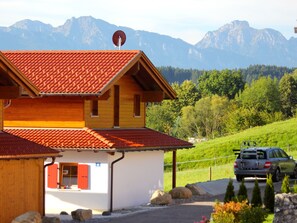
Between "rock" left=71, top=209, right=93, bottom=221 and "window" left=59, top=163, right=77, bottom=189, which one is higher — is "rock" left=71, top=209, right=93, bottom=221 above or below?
below

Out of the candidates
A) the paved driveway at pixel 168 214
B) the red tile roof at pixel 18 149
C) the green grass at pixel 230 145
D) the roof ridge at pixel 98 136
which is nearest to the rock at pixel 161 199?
the paved driveway at pixel 168 214

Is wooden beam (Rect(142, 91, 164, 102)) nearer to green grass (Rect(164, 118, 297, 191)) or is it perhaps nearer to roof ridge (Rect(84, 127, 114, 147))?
roof ridge (Rect(84, 127, 114, 147))

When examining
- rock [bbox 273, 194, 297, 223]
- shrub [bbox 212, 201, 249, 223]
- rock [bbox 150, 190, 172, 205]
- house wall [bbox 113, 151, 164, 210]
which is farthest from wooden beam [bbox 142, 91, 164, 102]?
rock [bbox 273, 194, 297, 223]

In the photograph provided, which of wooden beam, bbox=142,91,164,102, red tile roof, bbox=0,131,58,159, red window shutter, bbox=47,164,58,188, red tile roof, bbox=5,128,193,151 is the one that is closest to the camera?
red tile roof, bbox=0,131,58,159

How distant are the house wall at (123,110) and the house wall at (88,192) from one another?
5.19 feet

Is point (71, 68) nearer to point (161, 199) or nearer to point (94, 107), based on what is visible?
point (94, 107)

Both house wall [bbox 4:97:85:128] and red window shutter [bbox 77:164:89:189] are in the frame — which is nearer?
red window shutter [bbox 77:164:89:189]

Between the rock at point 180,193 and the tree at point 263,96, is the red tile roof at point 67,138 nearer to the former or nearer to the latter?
the rock at point 180,193

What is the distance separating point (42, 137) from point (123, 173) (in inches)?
131

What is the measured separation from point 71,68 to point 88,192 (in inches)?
212

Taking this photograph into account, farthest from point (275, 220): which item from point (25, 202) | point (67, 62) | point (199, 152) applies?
point (199, 152)

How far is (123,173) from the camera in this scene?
33.0m

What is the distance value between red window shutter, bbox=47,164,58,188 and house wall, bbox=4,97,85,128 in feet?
5.87

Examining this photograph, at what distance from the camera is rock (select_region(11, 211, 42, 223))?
24.1 metres
